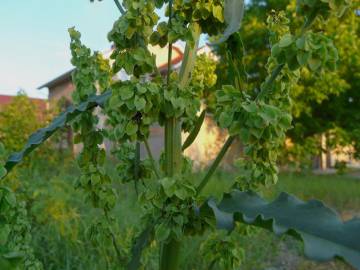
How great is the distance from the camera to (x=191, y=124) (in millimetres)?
1336

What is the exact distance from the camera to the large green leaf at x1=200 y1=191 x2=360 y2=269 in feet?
3.01

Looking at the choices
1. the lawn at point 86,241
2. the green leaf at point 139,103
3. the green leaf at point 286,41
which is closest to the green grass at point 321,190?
the lawn at point 86,241

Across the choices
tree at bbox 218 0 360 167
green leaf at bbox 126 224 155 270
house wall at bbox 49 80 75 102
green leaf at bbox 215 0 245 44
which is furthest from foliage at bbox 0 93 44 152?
house wall at bbox 49 80 75 102

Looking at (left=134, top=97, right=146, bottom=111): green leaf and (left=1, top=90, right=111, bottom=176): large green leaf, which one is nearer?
(left=134, top=97, right=146, bottom=111): green leaf

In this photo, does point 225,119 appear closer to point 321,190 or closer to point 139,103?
point 139,103

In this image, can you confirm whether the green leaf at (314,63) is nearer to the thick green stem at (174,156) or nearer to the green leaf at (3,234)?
the thick green stem at (174,156)

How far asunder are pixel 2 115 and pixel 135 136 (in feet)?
26.6

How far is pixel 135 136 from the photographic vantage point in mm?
1127

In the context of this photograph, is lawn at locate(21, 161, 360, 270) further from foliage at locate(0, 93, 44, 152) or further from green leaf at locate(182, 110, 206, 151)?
foliage at locate(0, 93, 44, 152)

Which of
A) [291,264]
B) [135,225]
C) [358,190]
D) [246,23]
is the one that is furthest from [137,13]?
[246,23]

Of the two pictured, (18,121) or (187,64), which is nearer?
(187,64)

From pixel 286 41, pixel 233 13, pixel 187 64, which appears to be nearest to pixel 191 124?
pixel 187 64

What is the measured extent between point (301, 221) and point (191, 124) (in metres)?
0.44

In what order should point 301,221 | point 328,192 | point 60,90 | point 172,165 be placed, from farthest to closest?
point 60,90, point 328,192, point 172,165, point 301,221
